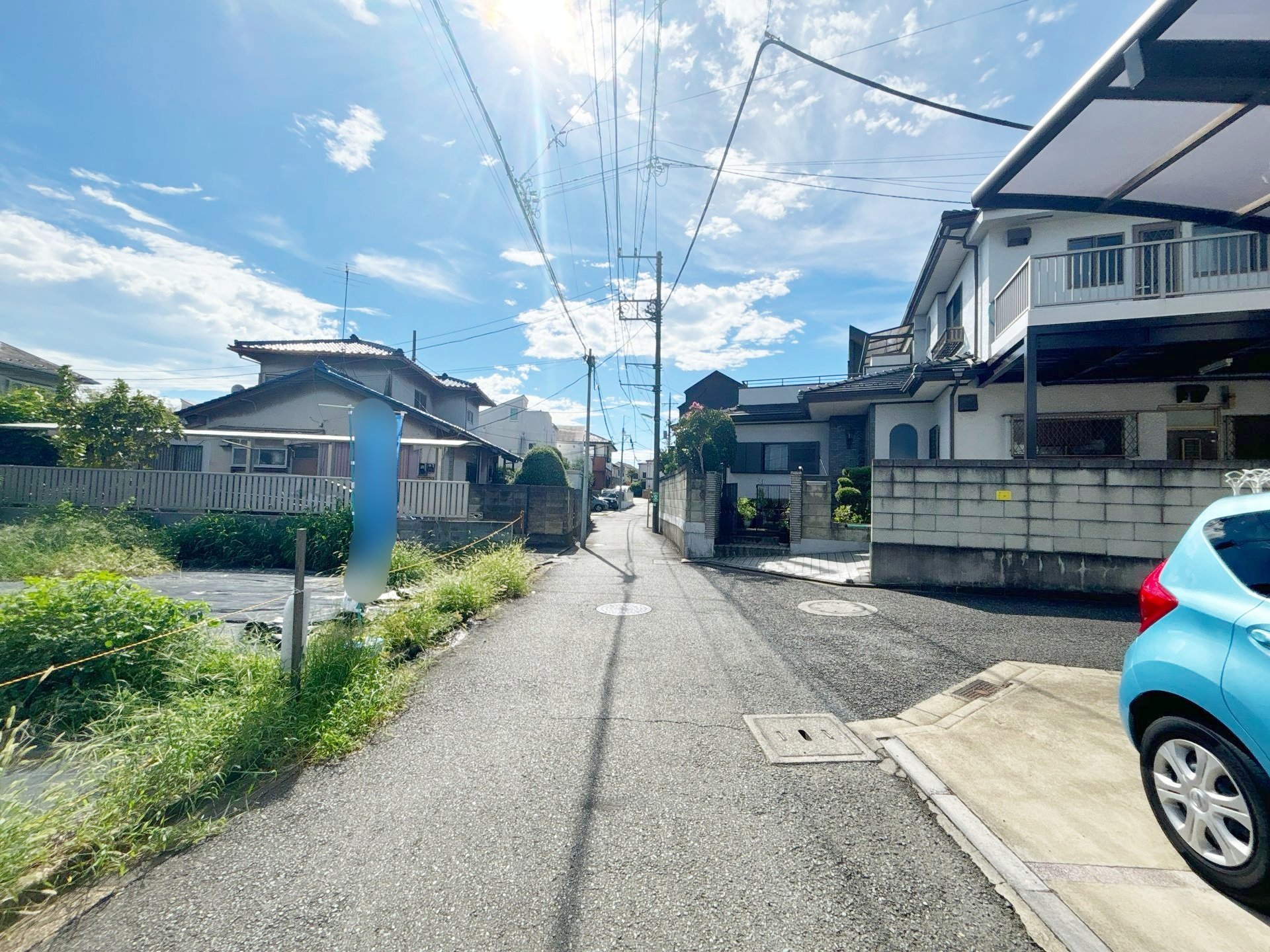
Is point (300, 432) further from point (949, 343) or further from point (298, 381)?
point (949, 343)

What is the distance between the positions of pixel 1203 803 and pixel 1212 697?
17.6 inches

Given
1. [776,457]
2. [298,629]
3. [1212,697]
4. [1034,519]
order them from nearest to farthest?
[1212,697] < [298,629] < [1034,519] < [776,457]

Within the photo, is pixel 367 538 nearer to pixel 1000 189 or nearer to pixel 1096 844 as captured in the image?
pixel 1096 844

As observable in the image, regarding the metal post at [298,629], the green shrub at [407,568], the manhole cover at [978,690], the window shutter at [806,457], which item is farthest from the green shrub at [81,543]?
the window shutter at [806,457]

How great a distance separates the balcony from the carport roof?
6.43 metres

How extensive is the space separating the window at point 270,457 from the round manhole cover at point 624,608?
43.7 feet

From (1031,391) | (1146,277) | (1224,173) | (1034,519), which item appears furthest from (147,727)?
(1146,277)

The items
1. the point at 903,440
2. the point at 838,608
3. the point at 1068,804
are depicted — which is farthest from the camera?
the point at 903,440

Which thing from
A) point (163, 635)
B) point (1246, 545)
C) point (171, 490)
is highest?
point (1246, 545)

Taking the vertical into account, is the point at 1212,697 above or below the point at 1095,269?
below

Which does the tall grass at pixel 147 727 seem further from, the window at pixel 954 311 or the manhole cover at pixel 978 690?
the window at pixel 954 311

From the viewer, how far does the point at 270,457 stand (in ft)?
54.1

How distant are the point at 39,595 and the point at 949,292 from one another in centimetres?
1829

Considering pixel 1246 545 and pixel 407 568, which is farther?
pixel 407 568
